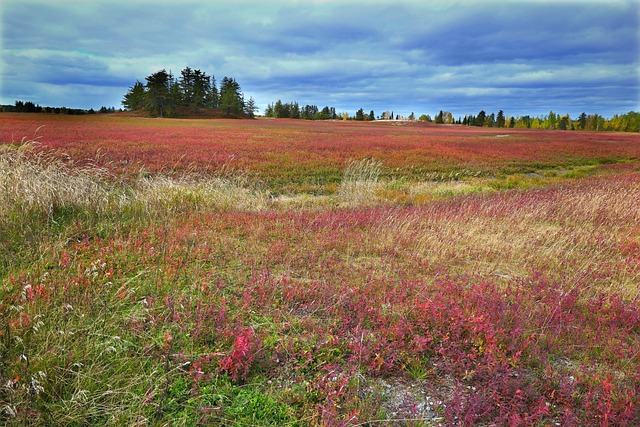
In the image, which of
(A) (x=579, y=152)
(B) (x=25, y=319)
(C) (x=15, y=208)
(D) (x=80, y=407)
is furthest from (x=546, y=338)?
(A) (x=579, y=152)

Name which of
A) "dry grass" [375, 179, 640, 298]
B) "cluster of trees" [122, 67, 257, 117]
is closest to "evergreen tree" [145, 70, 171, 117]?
"cluster of trees" [122, 67, 257, 117]

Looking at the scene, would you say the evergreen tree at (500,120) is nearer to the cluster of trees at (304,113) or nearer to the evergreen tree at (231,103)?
the cluster of trees at (304,113)

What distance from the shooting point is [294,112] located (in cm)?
11888

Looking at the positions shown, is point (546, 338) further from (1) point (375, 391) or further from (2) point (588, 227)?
(2) point (588, 227)

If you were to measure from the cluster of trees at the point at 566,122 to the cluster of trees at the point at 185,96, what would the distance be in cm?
8097

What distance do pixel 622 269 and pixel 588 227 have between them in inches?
112

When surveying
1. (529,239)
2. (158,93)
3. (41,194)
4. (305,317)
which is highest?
(158,93)

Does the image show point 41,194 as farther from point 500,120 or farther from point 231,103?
point 500,120

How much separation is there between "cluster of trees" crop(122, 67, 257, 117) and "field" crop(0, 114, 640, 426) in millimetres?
83336

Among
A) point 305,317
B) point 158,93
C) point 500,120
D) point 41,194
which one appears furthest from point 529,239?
point 500,120

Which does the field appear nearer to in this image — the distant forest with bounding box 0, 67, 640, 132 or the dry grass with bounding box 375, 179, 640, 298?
the dry grass with bounding box 375, 179, 640, 298

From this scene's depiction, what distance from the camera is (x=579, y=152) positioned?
31.8 metres

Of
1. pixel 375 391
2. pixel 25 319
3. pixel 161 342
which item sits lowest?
pixel 375 391

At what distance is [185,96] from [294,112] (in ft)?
119
